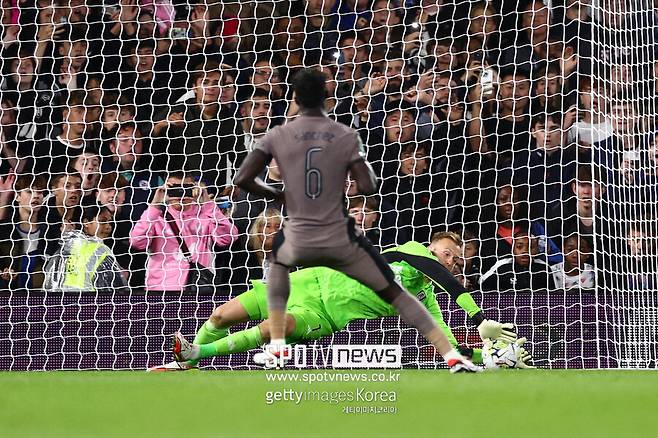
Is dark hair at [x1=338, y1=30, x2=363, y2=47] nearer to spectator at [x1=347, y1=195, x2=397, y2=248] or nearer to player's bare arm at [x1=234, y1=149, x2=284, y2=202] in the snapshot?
spectator at [x1=347, y1=195, x2=397, y2=248]

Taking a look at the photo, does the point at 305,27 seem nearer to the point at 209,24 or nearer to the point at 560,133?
the point at 209,24

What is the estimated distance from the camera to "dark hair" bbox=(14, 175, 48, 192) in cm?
919

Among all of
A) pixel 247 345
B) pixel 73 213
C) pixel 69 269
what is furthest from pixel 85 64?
pixel 247 345

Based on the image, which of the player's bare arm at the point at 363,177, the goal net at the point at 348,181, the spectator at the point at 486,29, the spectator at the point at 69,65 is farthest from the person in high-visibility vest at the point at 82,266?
the player's bare arm at the point at 363,177

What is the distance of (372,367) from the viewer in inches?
306

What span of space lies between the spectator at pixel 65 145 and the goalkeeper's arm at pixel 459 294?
350cm

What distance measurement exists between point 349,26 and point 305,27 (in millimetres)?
461

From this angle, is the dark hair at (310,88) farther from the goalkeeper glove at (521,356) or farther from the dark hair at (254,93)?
the dark hair at (254,93)

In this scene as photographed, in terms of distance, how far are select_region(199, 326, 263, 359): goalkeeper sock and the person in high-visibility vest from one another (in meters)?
1.40

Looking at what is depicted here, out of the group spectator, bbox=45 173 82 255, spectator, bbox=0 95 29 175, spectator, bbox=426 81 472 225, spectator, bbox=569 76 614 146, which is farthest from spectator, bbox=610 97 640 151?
spectator, bbox=0 95 29 175

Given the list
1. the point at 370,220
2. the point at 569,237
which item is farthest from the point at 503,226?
the point at 370,220

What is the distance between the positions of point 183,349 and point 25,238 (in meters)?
2.52

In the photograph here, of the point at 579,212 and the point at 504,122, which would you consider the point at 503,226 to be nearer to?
the point at 579,212

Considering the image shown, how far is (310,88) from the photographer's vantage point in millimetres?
5156
